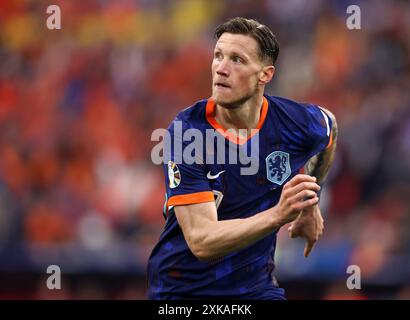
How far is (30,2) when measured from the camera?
38.1 ft

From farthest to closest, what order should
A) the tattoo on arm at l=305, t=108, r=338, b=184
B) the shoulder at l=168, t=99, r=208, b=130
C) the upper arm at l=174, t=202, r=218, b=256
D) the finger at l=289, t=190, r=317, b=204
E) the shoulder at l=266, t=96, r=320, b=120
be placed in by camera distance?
the tattoo on arm at l=305, t=108, r=338, b=184 → the shoulder at l=266, t=96, r=320, b=120 → the shoulder at l=168, t=99, r=208, b=130 → the upper arm at l=174, t=202, r=218, b=256 → the finger at l=289, t=190, r=317, b=204

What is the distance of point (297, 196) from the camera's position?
14.3ft

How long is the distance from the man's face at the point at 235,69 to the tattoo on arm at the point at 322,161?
29.2 inches

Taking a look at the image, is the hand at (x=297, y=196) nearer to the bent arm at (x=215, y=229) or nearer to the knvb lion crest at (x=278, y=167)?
the bent arm at (x=215, y=229)

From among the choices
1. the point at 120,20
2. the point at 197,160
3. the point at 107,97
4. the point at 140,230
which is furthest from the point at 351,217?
the point at 197,160

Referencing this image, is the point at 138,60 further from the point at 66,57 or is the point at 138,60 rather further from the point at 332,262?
the point at 332,262

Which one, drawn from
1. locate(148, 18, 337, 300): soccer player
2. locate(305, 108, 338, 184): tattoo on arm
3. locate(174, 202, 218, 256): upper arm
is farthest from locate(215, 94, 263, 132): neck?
locate(305, 108, 338, 184): tattoo on arm

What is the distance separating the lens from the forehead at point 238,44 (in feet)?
16.4

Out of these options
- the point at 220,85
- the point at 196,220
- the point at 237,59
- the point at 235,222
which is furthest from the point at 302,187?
the point at 237,59

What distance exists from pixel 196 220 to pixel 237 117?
70 centimetres

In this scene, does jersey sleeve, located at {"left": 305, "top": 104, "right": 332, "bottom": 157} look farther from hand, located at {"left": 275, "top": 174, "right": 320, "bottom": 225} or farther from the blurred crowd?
the blurred crowd

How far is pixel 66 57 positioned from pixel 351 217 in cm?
413

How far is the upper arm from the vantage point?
183 inches

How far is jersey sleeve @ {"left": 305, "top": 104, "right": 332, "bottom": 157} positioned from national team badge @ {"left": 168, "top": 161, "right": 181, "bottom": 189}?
3.01ft
